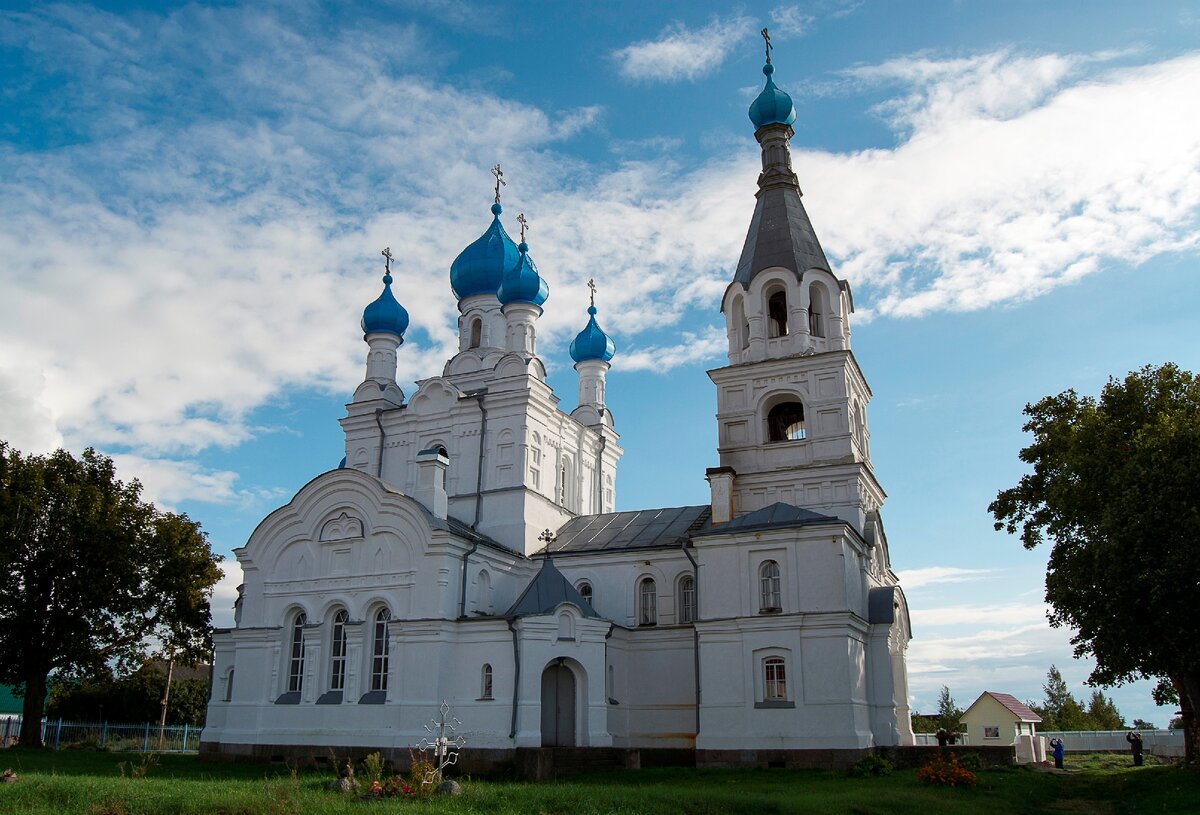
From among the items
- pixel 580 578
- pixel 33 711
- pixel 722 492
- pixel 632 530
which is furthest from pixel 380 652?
pixel 33 711

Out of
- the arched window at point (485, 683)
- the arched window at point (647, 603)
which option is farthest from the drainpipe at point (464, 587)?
the arched window at point (647, 603)

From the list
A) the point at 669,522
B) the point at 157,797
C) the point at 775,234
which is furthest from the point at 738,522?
the point at 157,797

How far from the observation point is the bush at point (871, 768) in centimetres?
1789

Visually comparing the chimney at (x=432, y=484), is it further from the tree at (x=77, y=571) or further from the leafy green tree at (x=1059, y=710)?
the leafy green tree at (x=1059, y=710)

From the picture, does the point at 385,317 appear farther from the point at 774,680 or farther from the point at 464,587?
the point at 774,680

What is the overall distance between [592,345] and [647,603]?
37.0 ft

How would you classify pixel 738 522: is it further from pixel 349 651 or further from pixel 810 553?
pixel 349 651

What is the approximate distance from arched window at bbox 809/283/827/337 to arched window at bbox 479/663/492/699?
12082 millimetres

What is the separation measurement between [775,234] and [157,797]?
67.9 feet

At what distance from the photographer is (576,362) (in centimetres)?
3350

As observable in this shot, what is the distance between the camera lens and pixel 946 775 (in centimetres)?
1633

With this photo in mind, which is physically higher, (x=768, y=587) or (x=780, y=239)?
(x=780, y=239)

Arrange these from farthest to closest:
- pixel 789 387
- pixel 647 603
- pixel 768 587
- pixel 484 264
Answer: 1. pixel 484 264
2. pixel 789 387
3. pixel 647 603
4. pixel 768 587

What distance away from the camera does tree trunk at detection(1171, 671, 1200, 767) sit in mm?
19016
